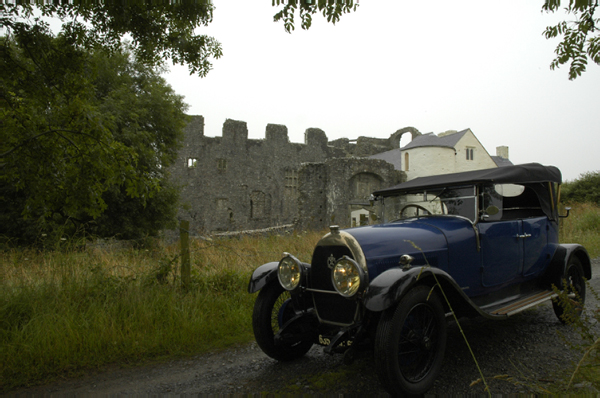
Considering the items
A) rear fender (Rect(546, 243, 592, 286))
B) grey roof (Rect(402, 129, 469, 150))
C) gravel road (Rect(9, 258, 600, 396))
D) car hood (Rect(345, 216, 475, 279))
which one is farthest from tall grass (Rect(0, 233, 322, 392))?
grey roof (Rect(402, 129, 469, 150))

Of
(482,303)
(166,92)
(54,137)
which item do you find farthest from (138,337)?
(166,92)

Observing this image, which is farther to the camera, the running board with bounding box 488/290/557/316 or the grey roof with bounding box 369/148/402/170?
the grey roof with bounding box 369/148/402/170

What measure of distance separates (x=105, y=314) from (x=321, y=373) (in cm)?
262

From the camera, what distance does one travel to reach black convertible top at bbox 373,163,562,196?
426cm

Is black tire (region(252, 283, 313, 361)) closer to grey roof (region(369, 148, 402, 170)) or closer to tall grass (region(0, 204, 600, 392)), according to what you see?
tall grass (region(0, 204, 600, 392))

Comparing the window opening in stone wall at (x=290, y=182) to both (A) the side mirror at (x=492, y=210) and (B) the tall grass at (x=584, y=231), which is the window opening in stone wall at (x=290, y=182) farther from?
(A) the side mirror at (x=492, y=210)

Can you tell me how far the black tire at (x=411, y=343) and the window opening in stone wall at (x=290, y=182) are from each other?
2943cm

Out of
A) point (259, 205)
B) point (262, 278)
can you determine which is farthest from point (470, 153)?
point (262, 278)

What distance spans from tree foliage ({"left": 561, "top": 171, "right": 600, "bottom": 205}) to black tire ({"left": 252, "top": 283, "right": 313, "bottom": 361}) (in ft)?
77.8

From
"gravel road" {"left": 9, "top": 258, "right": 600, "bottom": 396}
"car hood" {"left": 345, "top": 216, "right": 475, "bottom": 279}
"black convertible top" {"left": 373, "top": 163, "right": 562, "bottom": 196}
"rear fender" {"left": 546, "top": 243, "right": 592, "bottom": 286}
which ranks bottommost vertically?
"gravel road" {"left": 9, "top": 258, "right": 600, "bottom": 396}

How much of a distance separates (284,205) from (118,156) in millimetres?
27385

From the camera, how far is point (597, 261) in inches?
351

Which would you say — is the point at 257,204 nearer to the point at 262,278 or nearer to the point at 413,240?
the point at 262,278

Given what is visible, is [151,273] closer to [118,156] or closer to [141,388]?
[118,156]
